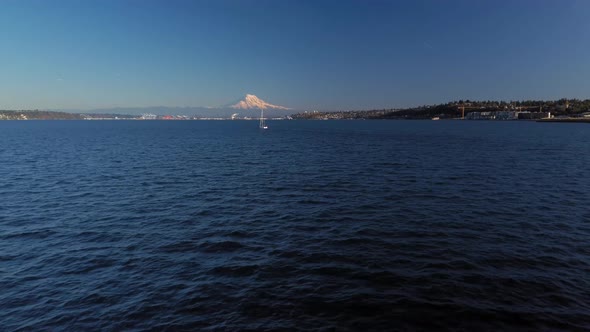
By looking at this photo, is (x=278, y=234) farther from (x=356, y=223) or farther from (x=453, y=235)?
(x=453, y=235)

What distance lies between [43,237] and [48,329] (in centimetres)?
1336

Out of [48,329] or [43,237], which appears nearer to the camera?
[48,329]

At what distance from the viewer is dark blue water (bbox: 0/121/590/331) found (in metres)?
15.0

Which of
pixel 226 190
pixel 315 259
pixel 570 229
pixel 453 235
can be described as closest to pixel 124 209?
pixel 226 190

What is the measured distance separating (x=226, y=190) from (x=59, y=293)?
23.5 meters

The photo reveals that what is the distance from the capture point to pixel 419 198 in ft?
115

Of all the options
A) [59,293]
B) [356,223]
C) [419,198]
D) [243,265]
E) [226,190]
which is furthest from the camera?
[226,190]

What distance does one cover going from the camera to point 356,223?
27.5m

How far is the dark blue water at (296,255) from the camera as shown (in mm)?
15023

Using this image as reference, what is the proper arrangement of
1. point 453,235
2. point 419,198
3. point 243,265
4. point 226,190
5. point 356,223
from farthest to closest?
point 226,190, point 419,198, point 356,223, point 453,235, point 243,265

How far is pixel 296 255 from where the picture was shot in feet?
69.9

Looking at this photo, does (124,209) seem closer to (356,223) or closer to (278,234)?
(278,234)

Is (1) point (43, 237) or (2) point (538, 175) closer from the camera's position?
(1) point (43, 237)

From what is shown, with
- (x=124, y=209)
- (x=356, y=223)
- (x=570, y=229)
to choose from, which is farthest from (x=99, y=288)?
(x=570, y=229)
